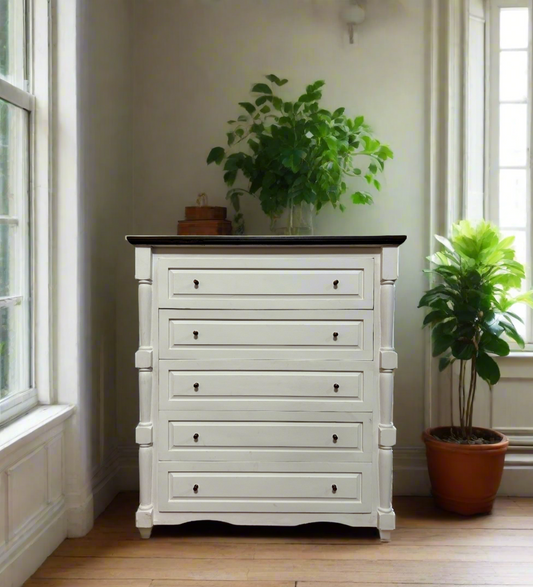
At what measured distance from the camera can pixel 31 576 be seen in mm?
2066

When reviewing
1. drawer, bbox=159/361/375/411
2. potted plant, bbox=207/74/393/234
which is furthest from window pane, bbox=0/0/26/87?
drawer, bbox=159/361/375/411

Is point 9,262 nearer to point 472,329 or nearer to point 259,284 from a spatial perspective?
point 259,284

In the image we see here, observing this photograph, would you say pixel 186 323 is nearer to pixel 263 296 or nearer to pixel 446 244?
pixel 263 296

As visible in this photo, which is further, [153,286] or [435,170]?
[435,170]

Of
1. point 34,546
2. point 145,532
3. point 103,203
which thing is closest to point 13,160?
point 103,203

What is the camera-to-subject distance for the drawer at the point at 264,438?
7.75ft

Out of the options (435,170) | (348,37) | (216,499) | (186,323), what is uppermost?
(348,37)

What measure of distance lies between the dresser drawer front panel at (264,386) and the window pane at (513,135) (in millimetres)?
1416

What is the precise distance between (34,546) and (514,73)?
2.91 m

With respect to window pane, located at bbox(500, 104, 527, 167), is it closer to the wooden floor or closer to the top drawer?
the top drawer

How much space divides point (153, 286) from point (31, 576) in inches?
42.1

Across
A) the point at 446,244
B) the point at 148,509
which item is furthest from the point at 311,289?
the point at 148,509

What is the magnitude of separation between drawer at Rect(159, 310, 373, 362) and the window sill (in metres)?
0.43

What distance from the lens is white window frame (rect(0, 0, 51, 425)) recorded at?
2273 millimetres
